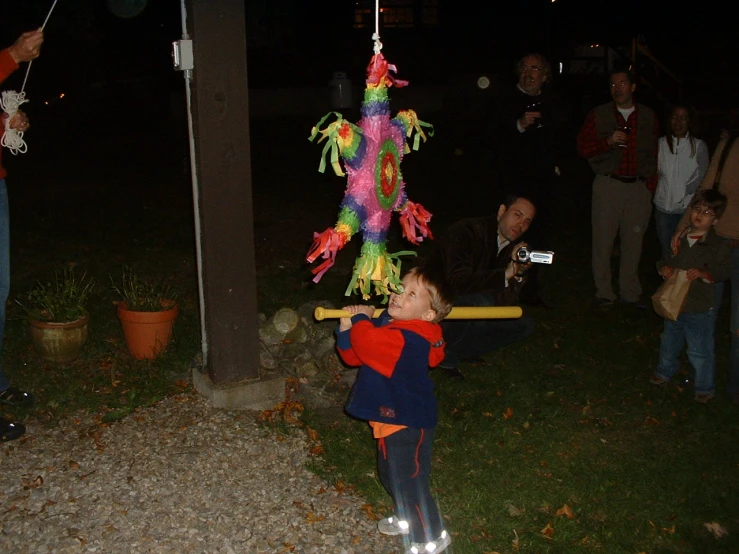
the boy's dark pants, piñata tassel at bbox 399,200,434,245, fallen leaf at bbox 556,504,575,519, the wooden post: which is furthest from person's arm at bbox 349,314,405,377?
the wooden post

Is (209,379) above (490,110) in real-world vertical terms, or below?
below

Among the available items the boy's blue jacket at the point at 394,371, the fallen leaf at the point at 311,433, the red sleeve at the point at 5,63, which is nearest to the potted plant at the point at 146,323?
the fallen leaf at the point at 311,433

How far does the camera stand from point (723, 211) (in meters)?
4.35

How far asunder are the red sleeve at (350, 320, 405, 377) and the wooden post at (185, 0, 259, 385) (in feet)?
4.41

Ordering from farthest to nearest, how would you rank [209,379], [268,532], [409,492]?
[209,379]
[268,532]
[409,492]

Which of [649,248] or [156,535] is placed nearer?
[156,535]

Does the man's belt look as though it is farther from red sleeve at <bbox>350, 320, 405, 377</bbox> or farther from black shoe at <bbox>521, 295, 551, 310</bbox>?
red sleeve at <bbox>350, 320, 405, 377</bbox>

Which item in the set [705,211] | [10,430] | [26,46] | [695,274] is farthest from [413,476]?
[26,46]

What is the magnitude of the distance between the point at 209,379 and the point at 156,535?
→ 1187mm

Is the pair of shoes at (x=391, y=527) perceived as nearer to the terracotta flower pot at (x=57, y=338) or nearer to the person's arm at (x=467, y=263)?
the person's arm at (x=467, y=263)

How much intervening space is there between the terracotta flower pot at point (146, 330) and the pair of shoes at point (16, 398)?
0.76 metres

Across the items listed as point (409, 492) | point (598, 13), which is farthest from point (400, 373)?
point (598, 13)

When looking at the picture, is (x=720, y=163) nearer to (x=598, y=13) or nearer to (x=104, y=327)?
(x=104, y=327)

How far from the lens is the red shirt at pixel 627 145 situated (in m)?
5.70
